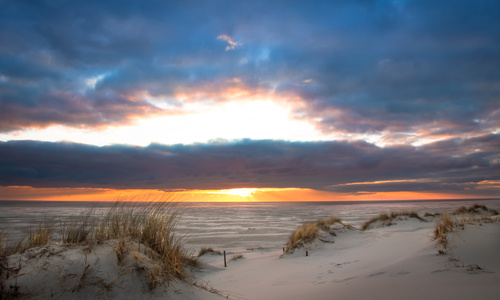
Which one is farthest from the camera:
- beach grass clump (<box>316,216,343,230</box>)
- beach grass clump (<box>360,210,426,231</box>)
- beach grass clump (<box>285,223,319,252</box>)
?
beach grass clump (<box>360,210,426,231</box>)

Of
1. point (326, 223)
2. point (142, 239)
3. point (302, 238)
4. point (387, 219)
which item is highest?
point (142, 239)

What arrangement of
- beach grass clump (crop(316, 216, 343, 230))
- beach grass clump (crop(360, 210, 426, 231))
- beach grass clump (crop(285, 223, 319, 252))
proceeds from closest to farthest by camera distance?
1. beach grass clump (crop(285, 223, 319, 252))
2. beach grass clump (crop(316, 216, 343, 230))
3. beach grass clump (crop(360, 210, 426, 231))

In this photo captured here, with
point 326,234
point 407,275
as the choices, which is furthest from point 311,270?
point 326,234

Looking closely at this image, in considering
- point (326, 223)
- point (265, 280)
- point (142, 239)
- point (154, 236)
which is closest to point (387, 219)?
point (326, 223)

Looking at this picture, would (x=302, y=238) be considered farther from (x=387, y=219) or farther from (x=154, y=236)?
(x=387, y=219)

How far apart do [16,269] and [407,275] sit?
18.9 feet

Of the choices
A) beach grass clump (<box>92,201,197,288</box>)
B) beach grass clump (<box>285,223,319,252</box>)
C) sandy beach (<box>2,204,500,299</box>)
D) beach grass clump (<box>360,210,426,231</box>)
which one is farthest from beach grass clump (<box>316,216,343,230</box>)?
beach grass clump (<box>92,201,197,288</box>)

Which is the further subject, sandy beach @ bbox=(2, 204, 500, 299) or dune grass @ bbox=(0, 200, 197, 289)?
dune grass @ bbox=(0, 200, 197, 289)

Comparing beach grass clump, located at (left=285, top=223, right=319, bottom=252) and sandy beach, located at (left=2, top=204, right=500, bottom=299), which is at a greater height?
sandy beach, located at (left=2, top=204, right=500, bottom=299)

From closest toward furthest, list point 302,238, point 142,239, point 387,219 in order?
point 142,239 → point 302,238 → point 387,219

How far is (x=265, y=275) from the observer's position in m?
8.29

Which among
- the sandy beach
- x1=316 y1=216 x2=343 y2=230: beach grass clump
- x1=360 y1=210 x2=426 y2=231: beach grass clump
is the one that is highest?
the sandy beach

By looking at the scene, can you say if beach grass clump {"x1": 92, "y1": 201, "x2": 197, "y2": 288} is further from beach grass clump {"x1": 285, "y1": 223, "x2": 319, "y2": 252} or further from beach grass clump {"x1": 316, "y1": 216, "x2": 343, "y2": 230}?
beach grass clump {"x1": 316, "y1": 216, "x2": 343, "y2": 230}

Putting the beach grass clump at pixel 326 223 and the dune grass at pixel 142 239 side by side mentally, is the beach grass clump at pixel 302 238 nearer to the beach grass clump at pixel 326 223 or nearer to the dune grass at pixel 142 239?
the beach grass clump at pixel 326 223
